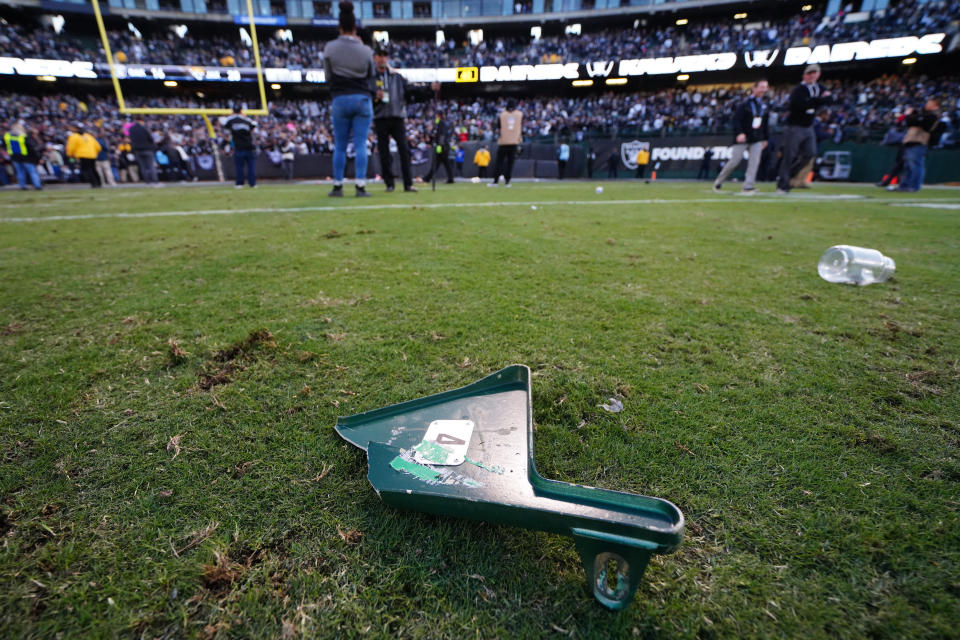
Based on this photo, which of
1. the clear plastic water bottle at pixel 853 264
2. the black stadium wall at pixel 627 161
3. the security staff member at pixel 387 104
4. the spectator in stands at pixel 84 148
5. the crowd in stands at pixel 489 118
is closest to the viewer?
the clear plastic water bottle at pixel 853 264

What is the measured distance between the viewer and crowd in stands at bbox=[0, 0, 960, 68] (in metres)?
24.8

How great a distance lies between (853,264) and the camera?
9.80ft

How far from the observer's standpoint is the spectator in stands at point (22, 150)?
409 inches

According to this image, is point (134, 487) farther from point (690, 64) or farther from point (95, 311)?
point (690, 64)

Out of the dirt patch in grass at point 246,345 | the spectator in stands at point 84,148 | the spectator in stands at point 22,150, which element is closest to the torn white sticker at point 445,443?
the dirt patch in grass at point 246,345

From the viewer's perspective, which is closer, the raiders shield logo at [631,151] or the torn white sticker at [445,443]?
the torn white sticker at [445,443]

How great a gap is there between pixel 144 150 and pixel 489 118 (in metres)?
21.0

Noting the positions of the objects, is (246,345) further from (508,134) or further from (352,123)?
(508,134)

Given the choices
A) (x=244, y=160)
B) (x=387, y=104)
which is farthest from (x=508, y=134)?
(x=244, y=160)

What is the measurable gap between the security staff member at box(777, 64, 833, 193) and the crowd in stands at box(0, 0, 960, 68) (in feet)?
75.2

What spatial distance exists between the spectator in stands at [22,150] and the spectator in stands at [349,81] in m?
9.61

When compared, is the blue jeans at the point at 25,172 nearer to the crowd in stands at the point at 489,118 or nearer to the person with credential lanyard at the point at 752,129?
the crowd in stands at the point at 489,118

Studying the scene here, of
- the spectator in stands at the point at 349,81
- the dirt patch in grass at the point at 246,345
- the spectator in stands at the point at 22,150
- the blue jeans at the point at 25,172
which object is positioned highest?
the spectator in stands at the point at 349,81

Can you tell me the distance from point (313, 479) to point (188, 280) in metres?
2.11
